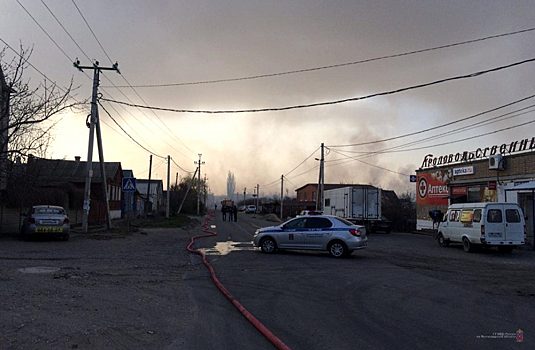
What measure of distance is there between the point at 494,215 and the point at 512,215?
2.51 feet

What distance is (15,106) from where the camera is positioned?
60.5 ft

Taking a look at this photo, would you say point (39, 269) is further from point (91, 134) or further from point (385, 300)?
point (91, 134)

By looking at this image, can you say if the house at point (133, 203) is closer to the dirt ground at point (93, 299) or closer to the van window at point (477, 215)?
the dirt ground at point (93, 299)

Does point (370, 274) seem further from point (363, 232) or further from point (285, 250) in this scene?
point (285, 250)

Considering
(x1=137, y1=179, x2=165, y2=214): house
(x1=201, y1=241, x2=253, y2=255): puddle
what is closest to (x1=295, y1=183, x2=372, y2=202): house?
(x1=137, y1=179, x2=165, y2=214): house

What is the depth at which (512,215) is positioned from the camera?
18172 millimetres

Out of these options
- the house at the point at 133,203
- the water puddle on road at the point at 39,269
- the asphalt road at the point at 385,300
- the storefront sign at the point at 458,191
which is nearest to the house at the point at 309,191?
the house at the point at 133,203

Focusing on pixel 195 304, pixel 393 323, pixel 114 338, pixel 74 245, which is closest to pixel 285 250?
pixel 74 245

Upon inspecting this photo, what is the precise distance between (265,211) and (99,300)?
301 ft

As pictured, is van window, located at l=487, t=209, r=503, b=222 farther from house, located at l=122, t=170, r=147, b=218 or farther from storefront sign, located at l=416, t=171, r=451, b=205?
house, located at l=122, t=170, r=147, b=218

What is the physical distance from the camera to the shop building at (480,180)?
24938 millimetres

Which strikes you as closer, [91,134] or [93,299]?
[93,299]

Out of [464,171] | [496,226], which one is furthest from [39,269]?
[464,171]

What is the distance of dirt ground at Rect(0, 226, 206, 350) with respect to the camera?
584 centimetres
